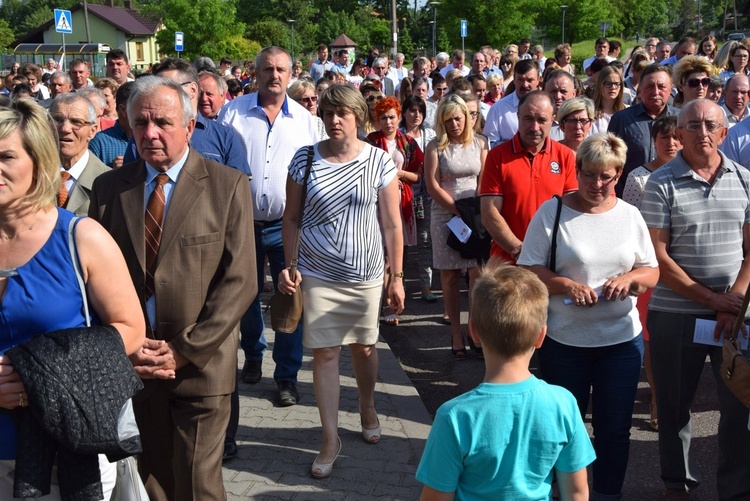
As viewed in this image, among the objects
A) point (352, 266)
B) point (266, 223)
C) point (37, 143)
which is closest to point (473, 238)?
point (266, 223)

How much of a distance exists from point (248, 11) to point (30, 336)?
100472 mm

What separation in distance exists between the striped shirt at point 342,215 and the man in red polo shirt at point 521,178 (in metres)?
0.79

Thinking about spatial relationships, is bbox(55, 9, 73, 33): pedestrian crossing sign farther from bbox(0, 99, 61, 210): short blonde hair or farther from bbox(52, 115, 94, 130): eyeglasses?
bbox(0, 99, 61, 210): short blonde hair

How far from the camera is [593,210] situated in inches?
167

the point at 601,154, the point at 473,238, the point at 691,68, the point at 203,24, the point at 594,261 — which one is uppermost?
the point at 203,24

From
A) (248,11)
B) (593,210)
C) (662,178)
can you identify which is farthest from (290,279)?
(248,11)

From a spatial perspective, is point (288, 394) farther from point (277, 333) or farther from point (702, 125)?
point (702, 125)

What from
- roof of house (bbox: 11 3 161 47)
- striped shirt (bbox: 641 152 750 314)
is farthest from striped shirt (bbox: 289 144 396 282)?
roof of house (bbox: 11 3 161 47)

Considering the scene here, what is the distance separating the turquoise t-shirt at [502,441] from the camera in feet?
8.55

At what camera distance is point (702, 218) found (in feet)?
14.5

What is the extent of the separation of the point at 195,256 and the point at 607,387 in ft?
6.95

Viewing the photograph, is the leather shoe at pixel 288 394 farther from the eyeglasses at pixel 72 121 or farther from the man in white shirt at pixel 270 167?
the eyeglasses at pixel 72 121

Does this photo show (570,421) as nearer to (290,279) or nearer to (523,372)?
(523,372)

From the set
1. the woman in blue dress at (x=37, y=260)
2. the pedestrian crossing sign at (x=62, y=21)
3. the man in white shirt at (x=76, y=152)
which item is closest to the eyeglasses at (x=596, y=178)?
the woman in blue dress at (x=37, y=260)
